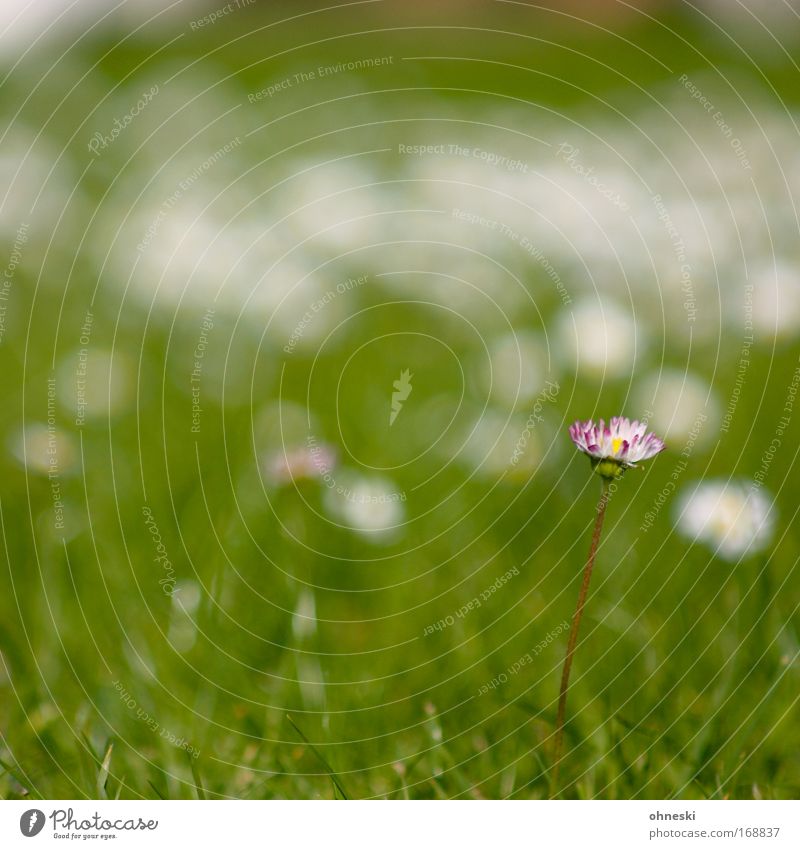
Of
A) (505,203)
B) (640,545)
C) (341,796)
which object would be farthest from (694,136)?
(341,796)

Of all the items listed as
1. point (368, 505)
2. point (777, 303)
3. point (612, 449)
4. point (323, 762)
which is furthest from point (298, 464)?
point (777, 303)

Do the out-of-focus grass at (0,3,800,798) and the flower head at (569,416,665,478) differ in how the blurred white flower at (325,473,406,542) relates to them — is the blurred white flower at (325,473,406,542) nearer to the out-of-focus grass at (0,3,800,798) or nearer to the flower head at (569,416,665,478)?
the out-of-focus grass at (0,3,800,798)

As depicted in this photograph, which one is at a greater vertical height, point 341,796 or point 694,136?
point 694,136

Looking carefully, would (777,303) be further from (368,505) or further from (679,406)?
(368,505)
